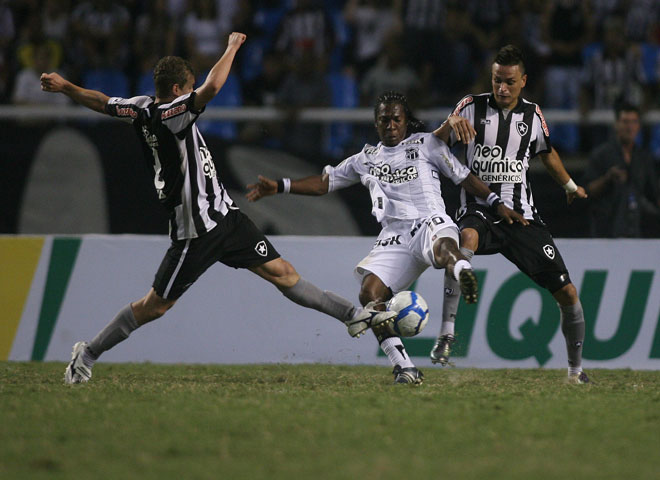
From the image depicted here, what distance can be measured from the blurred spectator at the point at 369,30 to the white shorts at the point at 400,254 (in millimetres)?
5487

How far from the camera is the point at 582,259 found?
864cm

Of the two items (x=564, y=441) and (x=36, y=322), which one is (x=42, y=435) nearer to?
(x=564, y=441)

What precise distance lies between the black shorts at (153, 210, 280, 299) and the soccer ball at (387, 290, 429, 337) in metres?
0.97

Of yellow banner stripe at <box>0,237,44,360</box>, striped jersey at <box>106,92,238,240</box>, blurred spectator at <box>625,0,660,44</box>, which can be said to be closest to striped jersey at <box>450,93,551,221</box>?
striped jersey at <box>106,92,238,240</box>

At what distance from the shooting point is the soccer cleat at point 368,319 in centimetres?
670

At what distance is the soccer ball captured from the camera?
6.69 meters

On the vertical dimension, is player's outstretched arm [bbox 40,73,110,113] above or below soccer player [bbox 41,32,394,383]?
above

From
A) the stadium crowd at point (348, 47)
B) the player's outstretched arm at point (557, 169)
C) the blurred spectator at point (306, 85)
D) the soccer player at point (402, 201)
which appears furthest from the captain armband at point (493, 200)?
the blurred spectator at point (306, 85)

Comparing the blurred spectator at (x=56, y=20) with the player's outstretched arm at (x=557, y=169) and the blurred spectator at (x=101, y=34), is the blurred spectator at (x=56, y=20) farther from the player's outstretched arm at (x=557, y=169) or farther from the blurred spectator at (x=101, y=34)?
the player's outstretched arm at (x=557, y=169)

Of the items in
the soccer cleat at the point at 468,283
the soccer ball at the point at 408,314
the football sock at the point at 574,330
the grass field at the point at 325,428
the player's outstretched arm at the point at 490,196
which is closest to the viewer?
the grass field at the point at 325,428

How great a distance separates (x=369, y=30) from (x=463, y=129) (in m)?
5.98

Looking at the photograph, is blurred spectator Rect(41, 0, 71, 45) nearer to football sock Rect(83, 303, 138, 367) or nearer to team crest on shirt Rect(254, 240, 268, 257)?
football sock Rect(83, 303, 138, 367)

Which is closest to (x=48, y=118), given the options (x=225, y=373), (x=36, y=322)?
(x=36, y=322)

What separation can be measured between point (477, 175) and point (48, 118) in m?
5.63
